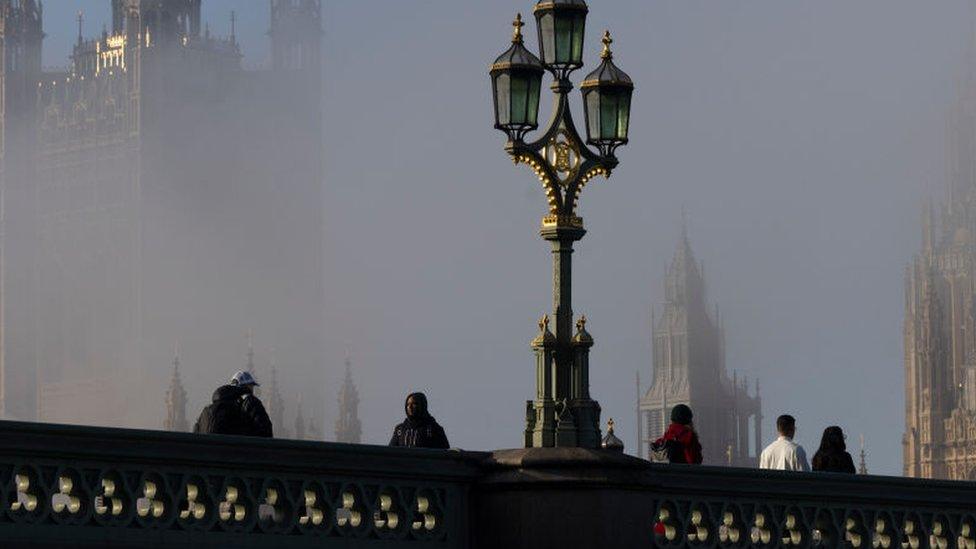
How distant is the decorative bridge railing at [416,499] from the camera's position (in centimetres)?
1402

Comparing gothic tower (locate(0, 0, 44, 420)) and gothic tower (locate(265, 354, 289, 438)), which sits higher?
gothic tower (locate(0, 0, 44, 420))

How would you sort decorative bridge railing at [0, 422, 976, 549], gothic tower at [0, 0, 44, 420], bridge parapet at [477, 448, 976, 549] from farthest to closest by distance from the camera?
gothic tower at [0, 0, 44, 420] < bridge parapet at [477, 448, 976, 549] < decorative bridge railing at [0, 422, 976, 549]

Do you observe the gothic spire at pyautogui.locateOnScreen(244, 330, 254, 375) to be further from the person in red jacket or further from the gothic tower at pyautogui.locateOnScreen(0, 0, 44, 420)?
the person in red jacket

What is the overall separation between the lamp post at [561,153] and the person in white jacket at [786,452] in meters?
2.51

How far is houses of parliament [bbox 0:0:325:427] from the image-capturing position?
12688 cm

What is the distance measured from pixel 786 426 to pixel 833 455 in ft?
1.52

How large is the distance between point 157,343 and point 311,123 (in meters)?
13.5

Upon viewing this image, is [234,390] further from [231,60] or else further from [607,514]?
[231,60]

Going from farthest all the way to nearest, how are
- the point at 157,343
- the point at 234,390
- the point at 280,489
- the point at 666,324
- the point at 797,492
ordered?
the point at 666,324 → the point at 157,343 → the point at 797,492 → the point at 234,390 → the point at 280,489

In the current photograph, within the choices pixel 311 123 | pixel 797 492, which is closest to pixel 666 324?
pixel 311 123

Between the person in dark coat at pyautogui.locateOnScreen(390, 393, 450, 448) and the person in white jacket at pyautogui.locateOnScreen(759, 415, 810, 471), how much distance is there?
2.66 m

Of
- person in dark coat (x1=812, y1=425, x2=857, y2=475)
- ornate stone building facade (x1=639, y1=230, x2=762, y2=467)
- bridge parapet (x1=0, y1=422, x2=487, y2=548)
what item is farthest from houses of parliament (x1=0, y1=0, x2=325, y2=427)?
bridge parapet (x1=0, y1=422, x2=487, y2=548)

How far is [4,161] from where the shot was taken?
129 meters

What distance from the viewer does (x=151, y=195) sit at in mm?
129250
